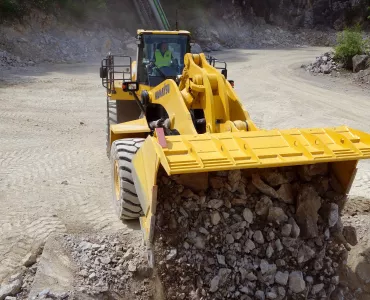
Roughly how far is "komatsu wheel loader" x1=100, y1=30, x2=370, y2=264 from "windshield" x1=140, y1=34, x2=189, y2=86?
0.02 m

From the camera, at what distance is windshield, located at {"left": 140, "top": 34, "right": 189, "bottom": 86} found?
721 cm

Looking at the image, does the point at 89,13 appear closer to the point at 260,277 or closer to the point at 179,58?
the point at 179,58

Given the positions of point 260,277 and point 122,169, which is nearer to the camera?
point 260,277

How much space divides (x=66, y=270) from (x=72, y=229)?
104cm

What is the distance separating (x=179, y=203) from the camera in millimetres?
4203

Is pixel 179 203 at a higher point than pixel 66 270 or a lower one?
higher

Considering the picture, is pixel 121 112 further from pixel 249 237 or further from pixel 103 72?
pixel 249 237

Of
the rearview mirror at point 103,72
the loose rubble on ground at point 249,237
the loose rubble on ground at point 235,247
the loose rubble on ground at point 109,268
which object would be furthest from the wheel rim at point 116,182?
the rearview mirror at point 103,72

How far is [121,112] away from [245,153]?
15.6ft

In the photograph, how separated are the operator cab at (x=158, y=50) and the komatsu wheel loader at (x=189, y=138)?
16 mm

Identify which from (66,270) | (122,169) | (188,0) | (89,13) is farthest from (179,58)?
(188,0)

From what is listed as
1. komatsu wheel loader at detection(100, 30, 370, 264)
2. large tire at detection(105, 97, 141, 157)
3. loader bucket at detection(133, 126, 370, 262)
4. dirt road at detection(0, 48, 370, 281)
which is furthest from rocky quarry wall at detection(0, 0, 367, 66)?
loader bucket at detection(133, 126, 370, 262)

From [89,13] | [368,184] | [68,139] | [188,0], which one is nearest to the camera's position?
[368,184]

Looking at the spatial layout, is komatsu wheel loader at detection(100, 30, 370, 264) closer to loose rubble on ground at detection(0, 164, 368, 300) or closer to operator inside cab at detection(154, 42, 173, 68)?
operator inside cab at detection(154, 42, 173, 68)
